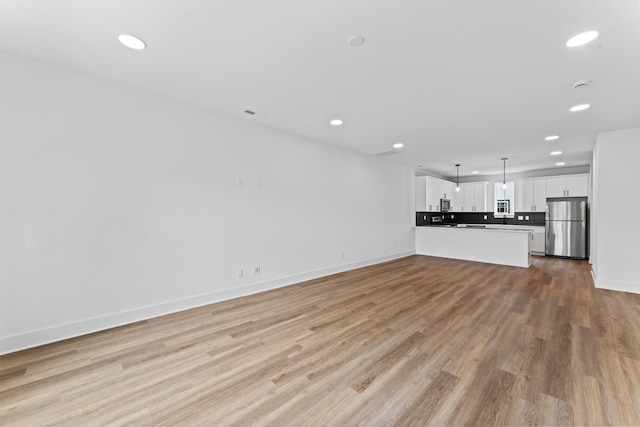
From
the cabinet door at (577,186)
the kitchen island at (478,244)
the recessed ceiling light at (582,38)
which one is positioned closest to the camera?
the recessed ceiling light at (582,38)

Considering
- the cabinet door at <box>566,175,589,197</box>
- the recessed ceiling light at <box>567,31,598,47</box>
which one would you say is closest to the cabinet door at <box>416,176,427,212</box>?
the cabinet door at <box>566,175,589,197</box>

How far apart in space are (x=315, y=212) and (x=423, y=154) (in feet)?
9.98

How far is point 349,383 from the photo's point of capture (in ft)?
6.30

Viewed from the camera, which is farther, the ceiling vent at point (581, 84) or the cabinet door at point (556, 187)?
the cabinet door at point (556, 187)

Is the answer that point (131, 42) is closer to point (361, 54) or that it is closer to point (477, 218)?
point (361, 54)

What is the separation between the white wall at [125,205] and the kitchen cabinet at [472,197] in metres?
6.96

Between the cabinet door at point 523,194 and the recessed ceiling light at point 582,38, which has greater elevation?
the recessed ceiling light at point 582,38

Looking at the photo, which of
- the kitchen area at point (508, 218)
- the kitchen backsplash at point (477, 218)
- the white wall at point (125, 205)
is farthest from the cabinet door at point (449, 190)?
the white wall at point (125, 205)

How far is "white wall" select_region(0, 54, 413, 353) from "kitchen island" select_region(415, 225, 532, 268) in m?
4.49

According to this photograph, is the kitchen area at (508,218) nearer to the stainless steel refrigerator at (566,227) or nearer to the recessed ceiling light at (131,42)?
the stainless steel refrigerator at (566,227)

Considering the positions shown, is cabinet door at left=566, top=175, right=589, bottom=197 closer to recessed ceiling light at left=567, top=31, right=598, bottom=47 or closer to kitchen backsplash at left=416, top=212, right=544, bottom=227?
kitchen backsplash at left=416, top=212, right=544, bottom=227

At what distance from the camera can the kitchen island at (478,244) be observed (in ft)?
19.9

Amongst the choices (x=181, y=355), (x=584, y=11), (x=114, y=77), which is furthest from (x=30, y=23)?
(x=584, y=11)

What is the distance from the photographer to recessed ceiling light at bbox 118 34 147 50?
2.11 m
